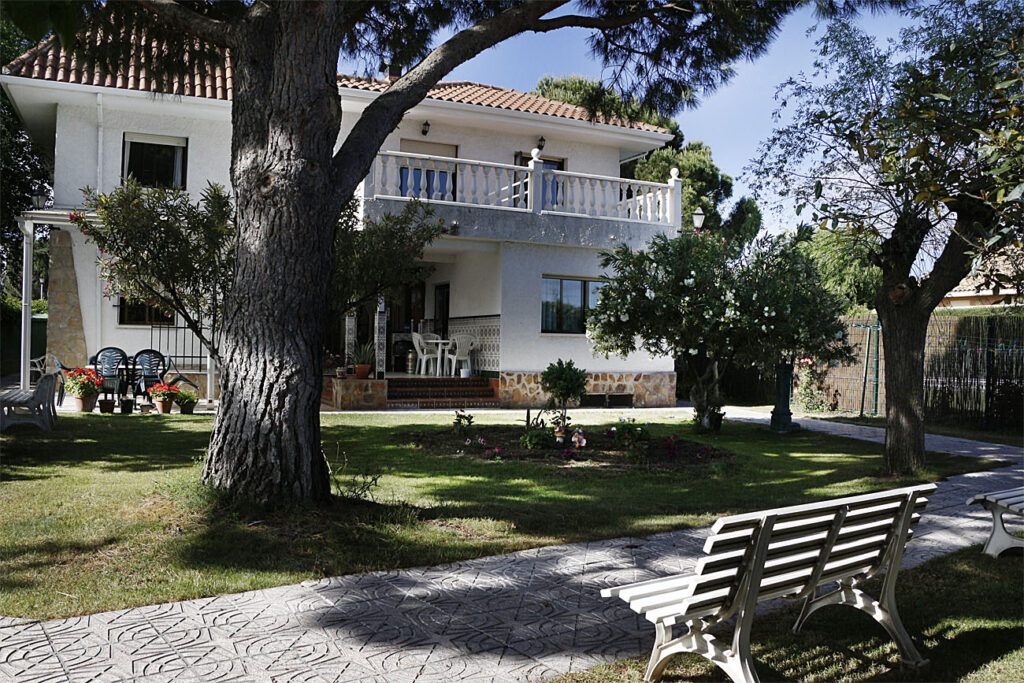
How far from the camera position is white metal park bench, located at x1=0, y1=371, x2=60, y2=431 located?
9.40 metres

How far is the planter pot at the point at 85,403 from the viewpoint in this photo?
1340 centimetres

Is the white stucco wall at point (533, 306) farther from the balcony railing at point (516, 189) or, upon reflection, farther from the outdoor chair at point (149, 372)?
the outdoor chair at point (149, 372)

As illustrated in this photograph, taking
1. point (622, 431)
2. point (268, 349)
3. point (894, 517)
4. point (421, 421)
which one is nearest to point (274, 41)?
point (268, 349)

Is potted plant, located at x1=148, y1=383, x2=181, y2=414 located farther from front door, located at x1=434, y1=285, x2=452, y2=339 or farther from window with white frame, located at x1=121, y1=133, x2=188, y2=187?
front door, located at x1=434, y1=285, x2=452, y2=339

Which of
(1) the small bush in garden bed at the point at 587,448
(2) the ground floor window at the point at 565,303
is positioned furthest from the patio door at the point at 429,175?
(1) the small bush in garden bed at the point at 587,448

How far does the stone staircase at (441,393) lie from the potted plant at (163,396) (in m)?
4.27

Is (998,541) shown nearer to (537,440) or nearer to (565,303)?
(537,440)

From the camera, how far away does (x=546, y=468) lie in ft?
30.8

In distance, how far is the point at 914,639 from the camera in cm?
415

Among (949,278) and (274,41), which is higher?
(274,41)

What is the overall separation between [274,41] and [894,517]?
5.52 metres

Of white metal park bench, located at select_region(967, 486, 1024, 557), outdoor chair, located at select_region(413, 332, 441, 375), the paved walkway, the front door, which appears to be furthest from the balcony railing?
white metal park bench, located at select_region(967, 486, 1024, 557)

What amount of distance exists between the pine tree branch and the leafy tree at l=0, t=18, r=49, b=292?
59.9 feet

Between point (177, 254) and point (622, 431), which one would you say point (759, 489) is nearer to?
point (622, 431)
